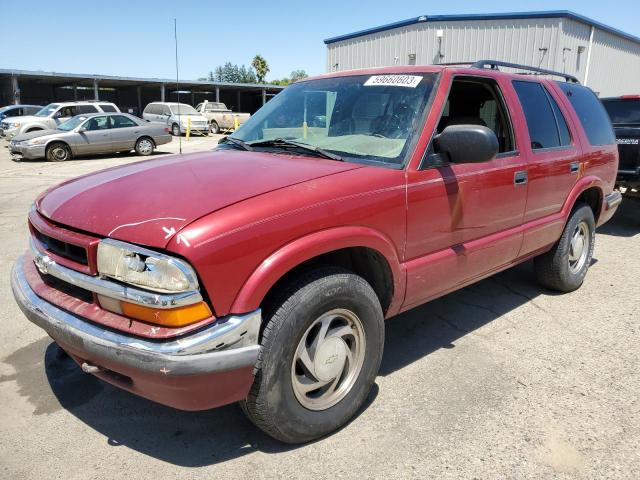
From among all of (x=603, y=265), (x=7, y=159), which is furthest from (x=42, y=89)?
(x=603, y=265)

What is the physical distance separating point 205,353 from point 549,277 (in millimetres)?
3698

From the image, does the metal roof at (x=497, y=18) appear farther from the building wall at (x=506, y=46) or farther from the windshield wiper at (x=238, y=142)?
the windshield wiper at (x=238, y=142)

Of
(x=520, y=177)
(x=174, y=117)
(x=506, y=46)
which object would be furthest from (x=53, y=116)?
(x=520, y=177)

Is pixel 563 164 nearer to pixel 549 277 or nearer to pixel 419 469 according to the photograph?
pixel 549 277

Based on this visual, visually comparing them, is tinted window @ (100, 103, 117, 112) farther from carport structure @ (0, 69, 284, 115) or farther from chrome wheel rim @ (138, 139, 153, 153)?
carport structure @ (0, 69, 284, 115)

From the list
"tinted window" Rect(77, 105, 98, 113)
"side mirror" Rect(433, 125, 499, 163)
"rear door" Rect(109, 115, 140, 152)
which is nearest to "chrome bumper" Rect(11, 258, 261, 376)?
"side mirror" Rect(433, 125, 499, 163)

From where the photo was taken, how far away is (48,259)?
2498mm

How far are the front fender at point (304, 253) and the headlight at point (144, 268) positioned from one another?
9.3 inches

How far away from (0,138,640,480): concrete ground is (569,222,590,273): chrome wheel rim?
72 centimetres

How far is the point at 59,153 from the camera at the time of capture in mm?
15898

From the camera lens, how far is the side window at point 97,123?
53.4 ft

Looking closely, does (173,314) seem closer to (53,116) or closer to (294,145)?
(294,145)

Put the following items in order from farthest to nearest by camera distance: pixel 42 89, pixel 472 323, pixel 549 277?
pixel 42 89 → pixel 549 277 → pixel 472 323

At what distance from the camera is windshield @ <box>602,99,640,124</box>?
27.1 feet
